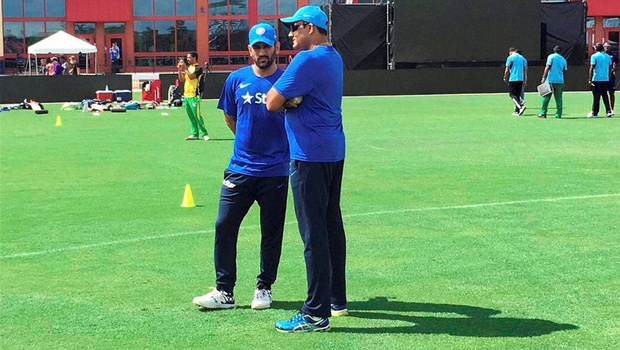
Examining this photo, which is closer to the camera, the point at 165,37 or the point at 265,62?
the point at 265,62

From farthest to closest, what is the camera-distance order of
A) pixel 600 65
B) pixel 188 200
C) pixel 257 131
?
pixel 600 65, pixel 188 200, pixel 257 131

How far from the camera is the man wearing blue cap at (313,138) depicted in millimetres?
5832

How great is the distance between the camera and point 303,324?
607cm

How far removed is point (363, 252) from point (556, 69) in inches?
736

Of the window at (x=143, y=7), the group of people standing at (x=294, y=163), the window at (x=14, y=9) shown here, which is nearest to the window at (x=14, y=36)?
the window at (x=14, y=9)

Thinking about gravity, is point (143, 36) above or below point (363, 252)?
above

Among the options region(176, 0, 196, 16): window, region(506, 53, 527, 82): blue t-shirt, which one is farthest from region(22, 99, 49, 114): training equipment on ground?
region(176, 0, 196, 16): window

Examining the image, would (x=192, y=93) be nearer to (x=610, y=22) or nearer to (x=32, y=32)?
(x=32, y=32)

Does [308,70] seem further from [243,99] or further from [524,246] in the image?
[524,246]

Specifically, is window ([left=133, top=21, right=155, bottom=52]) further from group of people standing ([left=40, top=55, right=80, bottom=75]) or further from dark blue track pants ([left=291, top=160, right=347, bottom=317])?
dark blue track pants ([left=291, top=160, right=347, bottom=317])

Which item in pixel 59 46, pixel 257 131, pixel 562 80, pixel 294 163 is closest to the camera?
pixel 294 163

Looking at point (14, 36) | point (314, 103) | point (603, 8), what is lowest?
point (314, 103)

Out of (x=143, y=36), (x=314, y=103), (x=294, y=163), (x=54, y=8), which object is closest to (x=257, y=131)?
(x=294, y=163)

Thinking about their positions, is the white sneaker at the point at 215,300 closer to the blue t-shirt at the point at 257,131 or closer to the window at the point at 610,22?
the blue t-shirt at the point at 257,131
